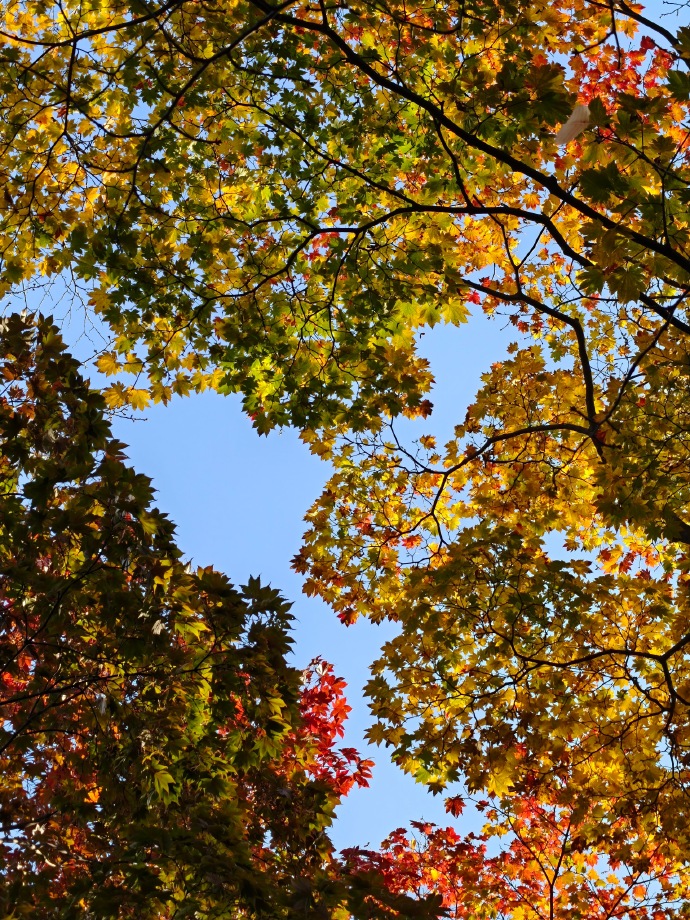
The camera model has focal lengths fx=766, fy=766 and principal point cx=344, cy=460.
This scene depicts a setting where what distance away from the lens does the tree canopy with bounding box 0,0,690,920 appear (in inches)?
177

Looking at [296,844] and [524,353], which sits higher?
[524,353]

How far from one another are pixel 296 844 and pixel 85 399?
2.85 m

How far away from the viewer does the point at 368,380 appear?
7.50 meters

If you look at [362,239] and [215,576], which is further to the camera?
[362,239]

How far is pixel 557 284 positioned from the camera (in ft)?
31.6

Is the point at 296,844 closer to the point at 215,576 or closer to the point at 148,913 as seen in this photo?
the point at 148,913

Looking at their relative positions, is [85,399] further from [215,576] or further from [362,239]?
[362,239]

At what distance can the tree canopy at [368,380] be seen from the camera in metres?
4.50

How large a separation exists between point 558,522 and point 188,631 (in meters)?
5.20

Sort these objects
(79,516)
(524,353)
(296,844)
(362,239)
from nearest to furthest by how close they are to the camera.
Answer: (79,516)
(296,844)
(362,239)
(524,353)

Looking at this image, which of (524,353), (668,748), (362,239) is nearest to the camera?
(668,748)

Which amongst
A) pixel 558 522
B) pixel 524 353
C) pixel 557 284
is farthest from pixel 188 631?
pixel 557 284

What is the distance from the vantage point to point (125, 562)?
4.36 m

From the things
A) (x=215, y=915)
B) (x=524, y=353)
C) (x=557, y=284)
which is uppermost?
(x=557, y=284)
